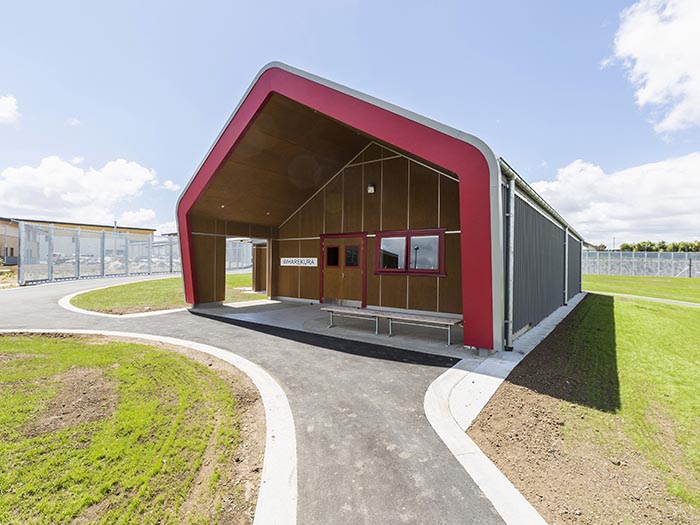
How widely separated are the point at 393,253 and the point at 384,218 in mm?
1169

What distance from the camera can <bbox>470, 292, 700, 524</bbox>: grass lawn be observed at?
222 cm

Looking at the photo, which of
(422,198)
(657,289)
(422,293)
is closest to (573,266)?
(657,289)

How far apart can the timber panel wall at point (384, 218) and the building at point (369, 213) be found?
1.4 inches

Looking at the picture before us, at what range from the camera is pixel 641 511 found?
2.11 m

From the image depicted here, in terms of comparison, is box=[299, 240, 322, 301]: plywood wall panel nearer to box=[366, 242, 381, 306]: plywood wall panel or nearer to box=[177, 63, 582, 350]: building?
box=[177, 63, 582, 350]: building

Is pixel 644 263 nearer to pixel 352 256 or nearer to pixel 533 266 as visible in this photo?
pixel 533 266

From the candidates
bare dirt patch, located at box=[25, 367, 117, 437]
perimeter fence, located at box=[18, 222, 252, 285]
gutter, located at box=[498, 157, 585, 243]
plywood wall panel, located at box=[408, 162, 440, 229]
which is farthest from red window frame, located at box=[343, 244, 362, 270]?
perimeter fence, located at box=[18, 222, 252, 285]

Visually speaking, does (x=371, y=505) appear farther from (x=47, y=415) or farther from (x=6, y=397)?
→ (x=6, y=397)

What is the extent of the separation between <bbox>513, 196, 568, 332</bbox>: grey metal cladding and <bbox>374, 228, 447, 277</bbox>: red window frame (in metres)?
2.14

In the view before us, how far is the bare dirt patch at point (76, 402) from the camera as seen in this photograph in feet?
10.7

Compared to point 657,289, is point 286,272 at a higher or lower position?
higher

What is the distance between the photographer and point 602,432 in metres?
3.18

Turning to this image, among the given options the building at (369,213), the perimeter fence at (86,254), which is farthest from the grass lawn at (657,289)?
the perimeter fence at (86,254)

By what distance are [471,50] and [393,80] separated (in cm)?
229
